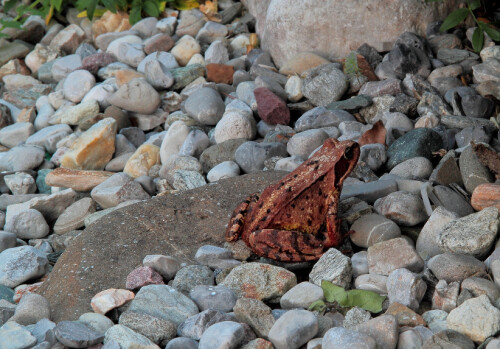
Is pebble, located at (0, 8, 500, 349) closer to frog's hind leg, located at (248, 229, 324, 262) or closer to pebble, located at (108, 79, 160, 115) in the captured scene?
pebble, located at (108, 79, 160, 115)

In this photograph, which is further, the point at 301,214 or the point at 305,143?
the point at 305,143

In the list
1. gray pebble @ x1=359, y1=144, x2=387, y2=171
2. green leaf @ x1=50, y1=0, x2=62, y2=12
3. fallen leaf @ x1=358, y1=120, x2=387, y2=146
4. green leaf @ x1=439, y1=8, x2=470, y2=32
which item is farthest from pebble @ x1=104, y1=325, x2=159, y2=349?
green leaf @ x1=50, y1=0, x2=62, y2=12

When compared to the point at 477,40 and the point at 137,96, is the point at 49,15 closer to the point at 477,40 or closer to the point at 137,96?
the point at 137,96

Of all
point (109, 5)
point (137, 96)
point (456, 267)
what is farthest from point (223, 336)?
point (109, 5)

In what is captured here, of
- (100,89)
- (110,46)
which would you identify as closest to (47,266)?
(100,89)

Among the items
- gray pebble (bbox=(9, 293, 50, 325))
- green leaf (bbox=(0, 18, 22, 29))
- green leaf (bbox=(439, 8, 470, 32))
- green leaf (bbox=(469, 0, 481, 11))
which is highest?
green leaf (bbox=(469, 0, 481, 11))

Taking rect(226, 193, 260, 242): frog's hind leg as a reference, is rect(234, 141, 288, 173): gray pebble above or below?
below

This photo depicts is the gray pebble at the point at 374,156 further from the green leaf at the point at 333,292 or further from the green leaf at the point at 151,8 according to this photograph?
the green leaf at the point at 151,8
